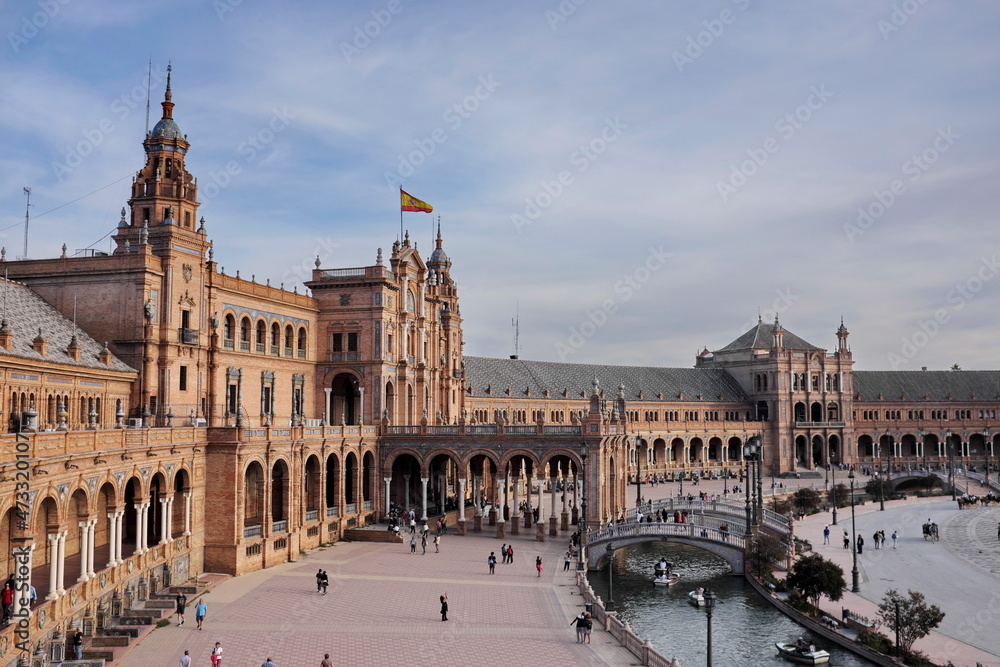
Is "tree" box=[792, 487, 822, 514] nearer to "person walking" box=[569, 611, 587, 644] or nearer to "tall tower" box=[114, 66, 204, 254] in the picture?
A: "person walking" box=[569, 611, 587, 644]

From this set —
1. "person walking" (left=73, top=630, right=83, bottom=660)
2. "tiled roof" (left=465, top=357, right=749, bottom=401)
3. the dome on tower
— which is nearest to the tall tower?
the dome on tower

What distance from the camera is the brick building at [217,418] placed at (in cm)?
3609

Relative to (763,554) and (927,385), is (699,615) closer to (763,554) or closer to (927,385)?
(763,554)

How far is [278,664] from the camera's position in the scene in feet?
107

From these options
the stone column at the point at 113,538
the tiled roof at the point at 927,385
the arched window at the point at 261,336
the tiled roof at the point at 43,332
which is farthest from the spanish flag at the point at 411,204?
the tiled roof at the point at 927,385

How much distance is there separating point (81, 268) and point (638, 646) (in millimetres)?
36108

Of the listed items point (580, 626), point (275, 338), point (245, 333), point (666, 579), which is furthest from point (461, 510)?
point (580, 626)

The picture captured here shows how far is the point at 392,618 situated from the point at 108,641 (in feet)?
37.9

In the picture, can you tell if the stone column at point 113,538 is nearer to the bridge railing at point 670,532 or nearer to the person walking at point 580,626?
the person walking at point 580,626

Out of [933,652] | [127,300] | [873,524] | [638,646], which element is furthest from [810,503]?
[127,300]

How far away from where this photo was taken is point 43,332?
143ft

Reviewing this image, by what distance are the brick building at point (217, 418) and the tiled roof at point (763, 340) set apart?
45.0 metres

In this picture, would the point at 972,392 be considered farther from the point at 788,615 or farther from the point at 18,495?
the point at 18,495

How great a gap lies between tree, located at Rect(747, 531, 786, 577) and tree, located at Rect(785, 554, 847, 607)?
5568mm
